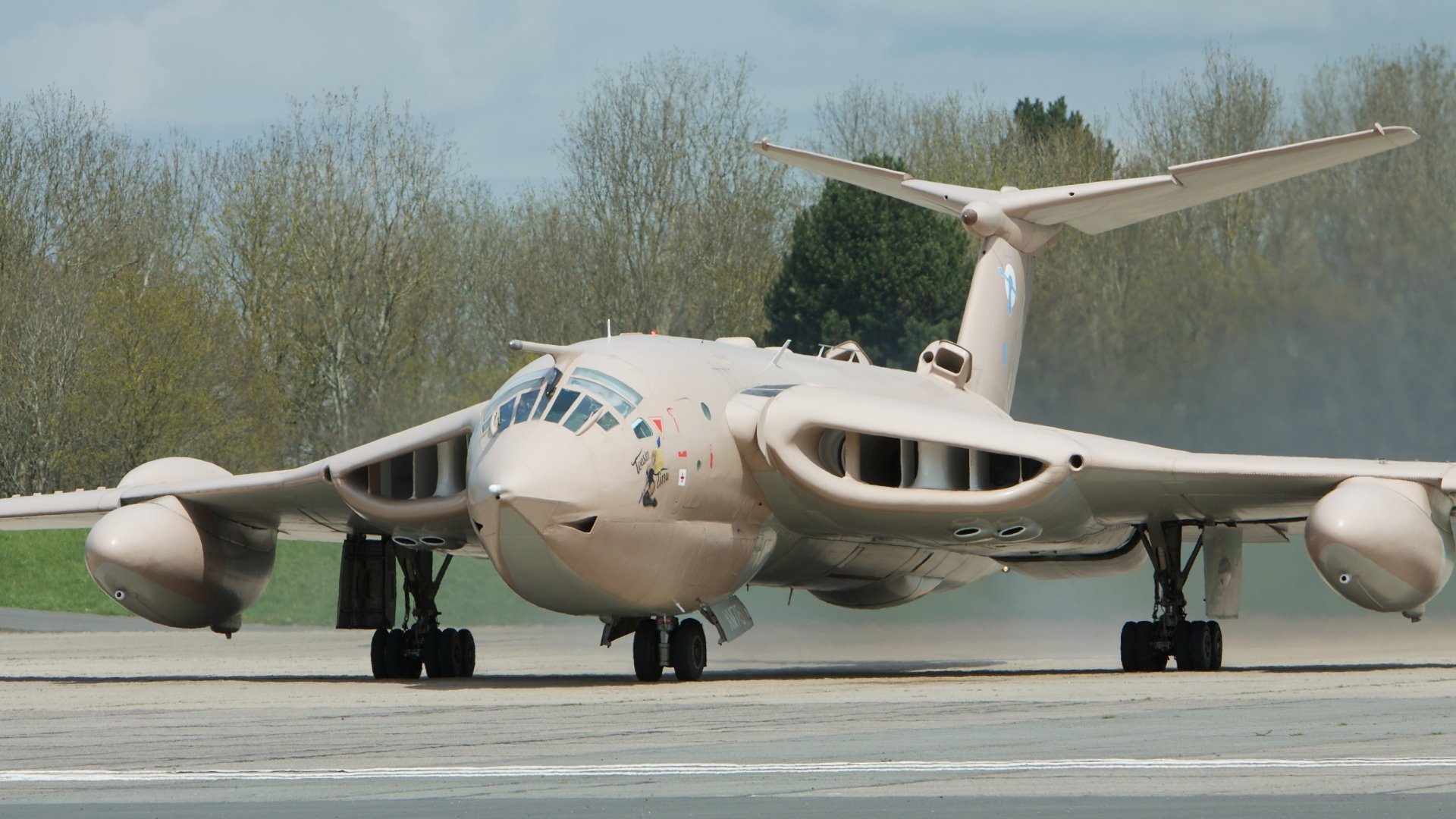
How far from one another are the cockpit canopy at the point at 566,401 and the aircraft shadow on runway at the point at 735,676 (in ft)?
8.65

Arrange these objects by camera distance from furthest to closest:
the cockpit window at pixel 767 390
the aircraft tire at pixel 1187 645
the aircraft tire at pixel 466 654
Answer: the aircraft tire at pixel 1187 645, the aircraft tire at pixel 466 654, the cockpit window at pixel 767 390

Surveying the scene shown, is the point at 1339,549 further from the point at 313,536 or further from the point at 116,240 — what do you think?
the point at 116,240

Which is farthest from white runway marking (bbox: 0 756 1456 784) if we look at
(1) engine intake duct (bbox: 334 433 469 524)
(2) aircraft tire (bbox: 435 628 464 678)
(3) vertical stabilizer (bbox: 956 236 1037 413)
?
(3) vertical stabilizer (bbox: 956 236 1037 413)

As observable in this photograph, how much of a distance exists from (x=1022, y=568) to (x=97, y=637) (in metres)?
17.4

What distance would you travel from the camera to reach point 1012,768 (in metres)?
9.41

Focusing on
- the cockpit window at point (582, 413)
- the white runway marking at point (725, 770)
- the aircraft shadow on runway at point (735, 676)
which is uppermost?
the cockpit window at point (582, 413)

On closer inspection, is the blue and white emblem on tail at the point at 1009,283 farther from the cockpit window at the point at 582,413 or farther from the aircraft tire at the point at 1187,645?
the cockpit window at the point at 582,413

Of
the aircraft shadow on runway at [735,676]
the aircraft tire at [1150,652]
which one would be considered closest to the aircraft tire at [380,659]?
the aircraft shadow on runway at [735,676]

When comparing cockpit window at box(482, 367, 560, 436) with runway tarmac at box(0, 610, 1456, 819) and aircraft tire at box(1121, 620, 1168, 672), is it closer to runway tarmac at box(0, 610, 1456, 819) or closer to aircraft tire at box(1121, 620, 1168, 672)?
runway tarmac at box(0, 610, 1456, 819)

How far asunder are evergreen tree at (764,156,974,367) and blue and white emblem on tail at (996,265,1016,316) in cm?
3147

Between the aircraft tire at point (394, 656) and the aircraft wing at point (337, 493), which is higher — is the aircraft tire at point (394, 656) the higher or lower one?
the lower one

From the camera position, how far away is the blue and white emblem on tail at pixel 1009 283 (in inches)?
981

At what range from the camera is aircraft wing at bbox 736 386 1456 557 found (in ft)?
58.7

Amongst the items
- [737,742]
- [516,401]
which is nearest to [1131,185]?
[516,401]
